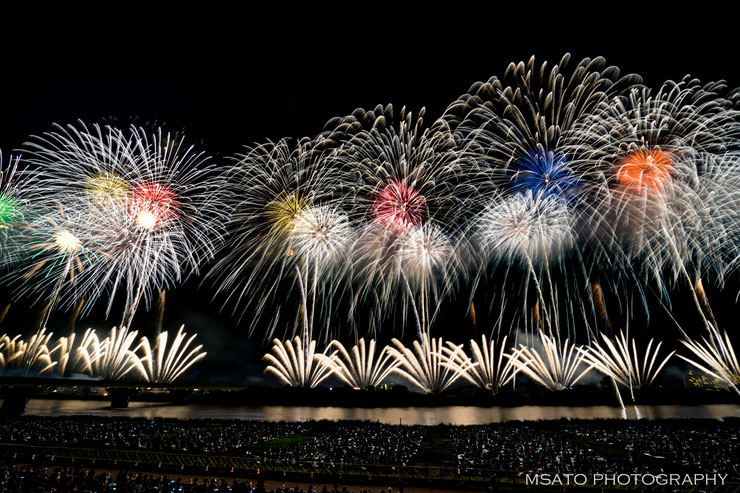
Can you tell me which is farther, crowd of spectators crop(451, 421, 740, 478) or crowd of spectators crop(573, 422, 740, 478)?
crowd of spectators crop(573, 422, 740, 478)

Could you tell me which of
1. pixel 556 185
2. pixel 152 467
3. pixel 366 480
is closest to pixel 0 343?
pixel 152 467

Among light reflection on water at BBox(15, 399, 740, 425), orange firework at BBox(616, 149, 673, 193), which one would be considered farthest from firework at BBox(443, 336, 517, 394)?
orange firework at BBox(616, 149, 673, 193)

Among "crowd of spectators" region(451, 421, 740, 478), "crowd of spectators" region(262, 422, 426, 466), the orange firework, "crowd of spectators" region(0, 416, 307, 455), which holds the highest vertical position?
the orange firework

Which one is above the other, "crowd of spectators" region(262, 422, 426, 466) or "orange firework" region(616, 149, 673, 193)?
"orange firework" region(616, 149, 673, 193)

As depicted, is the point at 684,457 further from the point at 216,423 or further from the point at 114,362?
the point at 114,362

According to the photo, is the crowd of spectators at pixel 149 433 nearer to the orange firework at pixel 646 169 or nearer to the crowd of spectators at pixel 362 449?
the crowd of spectators at pixel 362 449

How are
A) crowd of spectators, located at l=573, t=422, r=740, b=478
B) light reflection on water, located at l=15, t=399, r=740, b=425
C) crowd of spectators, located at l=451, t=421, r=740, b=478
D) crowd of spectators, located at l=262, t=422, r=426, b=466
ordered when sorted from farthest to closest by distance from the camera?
light reflection on water, located at l=15, t=399, r=740, b=425 < crowd of spectators, located at l=262, t=422, r=426, b=466 < crowd of spectators, located at l=573, t=422, r=740, b=478 < crowd of spectators, located at l=451, t=421, r=740, b=478

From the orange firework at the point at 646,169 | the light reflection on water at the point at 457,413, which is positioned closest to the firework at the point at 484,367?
the light reflection on water at the point at 457,413

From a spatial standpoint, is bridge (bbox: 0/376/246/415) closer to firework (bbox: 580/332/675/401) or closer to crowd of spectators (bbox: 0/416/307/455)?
crowd of spectators (bbox: 0/416/307/455)

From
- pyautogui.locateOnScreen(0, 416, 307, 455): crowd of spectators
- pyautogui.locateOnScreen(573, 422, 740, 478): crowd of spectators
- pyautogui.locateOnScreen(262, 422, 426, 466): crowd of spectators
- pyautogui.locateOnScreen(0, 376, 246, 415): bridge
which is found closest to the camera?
pyautogui.locateOnScreen(573, 422, 740, 478): crowd of spectators

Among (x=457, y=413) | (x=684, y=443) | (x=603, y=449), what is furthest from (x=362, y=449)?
(x=457, y=413)
